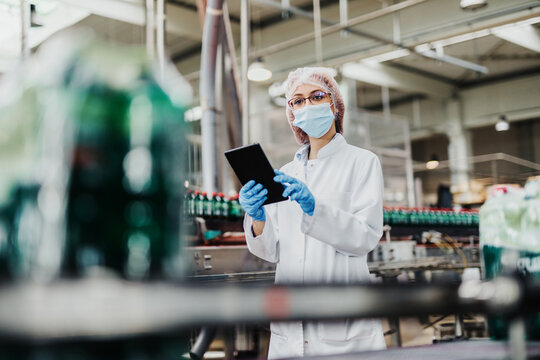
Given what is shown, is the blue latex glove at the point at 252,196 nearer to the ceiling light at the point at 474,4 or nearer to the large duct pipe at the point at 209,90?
the large duct pipe at the point at 209,90

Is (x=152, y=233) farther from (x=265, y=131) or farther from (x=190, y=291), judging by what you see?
(x=265, y=131)

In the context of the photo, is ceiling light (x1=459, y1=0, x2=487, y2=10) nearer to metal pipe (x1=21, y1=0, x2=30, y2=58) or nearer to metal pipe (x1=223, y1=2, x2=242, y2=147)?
metal pipe (x1=223, y1=2, x2=242, y2=147)

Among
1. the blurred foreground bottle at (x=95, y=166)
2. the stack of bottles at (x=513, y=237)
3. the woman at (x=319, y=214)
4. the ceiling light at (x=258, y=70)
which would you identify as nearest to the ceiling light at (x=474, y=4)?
the ceiling light at (x=258, y=70)

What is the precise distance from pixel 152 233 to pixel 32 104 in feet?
0.33

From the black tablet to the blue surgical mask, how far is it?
13.5 inches

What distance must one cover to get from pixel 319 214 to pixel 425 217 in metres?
3.65

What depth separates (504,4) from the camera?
7.52 meters

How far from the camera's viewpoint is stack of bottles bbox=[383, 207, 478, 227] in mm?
4336

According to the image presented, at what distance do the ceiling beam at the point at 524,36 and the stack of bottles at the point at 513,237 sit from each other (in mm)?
9751

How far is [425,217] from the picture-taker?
463 cm

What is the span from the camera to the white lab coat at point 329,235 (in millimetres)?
1243

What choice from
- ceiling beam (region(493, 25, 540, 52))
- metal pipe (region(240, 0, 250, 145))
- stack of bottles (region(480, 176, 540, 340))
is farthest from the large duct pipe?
ceiling beam (region(493, 25, 540, 52))

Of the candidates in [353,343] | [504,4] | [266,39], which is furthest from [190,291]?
[266,39]

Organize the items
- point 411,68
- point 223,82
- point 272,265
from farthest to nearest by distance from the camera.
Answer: point 411,68
point 223,82
point 272,265
